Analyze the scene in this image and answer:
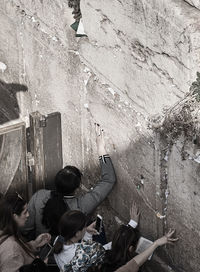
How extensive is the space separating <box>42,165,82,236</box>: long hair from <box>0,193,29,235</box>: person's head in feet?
0.60

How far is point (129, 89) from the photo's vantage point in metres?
4.20

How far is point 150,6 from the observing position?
370 cm

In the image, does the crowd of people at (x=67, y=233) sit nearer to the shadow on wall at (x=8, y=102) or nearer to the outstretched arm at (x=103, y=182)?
the outstretched arm at (x=103, y=182)

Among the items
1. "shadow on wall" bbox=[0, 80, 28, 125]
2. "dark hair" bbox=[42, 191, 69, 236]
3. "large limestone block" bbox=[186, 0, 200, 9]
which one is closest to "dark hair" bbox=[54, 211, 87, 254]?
"dark hair" bbox=[42, 191, 69, 236]

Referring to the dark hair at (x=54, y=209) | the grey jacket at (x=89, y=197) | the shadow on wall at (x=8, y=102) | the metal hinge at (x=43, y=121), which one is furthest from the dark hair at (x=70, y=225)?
the shadow on wall at (x=8, y=102)

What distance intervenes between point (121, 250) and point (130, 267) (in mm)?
150

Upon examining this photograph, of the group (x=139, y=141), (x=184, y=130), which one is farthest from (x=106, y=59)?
(x=184, y=130)

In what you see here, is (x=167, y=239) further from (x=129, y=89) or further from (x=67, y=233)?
(x=129, y=89)

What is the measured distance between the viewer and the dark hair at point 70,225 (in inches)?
157

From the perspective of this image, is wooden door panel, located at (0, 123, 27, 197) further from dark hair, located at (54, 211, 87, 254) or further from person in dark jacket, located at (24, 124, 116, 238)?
dark hair, located at (54, 211, 87, 254)

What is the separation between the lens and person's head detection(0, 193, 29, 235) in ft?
13.9

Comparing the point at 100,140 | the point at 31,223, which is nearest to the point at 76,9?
the point at 100,140

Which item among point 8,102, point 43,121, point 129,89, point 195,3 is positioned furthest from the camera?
point 8,102

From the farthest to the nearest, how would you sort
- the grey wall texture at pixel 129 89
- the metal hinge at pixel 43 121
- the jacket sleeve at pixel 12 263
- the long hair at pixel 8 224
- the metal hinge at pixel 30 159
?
1. the metal hinge at pixel 30 159
2. the metal hinge at pixel 43 121
3. the long hair at pixel 8 224
4. the jacket sleeve at pixel 12 263
5. the grey wall texture at pixel 129 89
